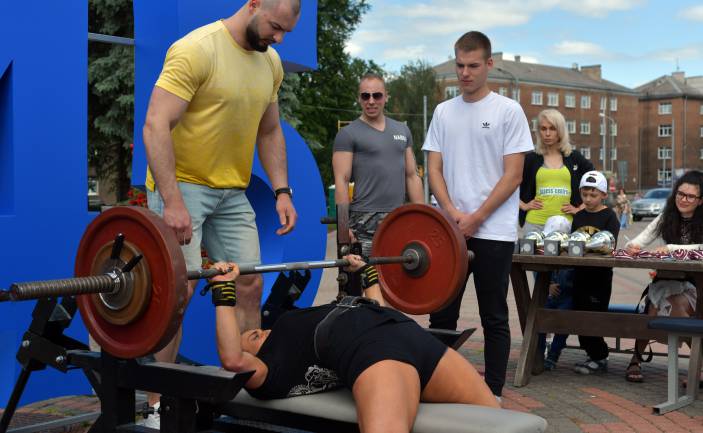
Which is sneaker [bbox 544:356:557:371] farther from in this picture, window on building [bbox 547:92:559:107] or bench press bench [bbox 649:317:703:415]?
window on building [bbox 547:92:559:107]

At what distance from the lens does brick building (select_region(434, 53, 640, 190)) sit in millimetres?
86875

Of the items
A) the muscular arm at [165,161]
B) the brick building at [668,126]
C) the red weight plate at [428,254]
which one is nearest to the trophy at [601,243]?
the red weight plate at [428,254]

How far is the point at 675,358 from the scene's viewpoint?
5543mm

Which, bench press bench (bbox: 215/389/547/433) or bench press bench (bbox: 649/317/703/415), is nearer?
bench press bench (bbox: 215/389/547/433)

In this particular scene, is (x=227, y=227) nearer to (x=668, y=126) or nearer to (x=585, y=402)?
(x=585, y=402)

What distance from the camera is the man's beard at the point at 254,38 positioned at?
3.99m

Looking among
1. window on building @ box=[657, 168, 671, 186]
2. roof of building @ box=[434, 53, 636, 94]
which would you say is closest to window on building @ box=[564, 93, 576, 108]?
roof of building @ box=[434, 53, 636, 94]

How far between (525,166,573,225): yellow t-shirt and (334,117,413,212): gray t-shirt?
118cm

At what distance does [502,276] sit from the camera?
5.14 metres

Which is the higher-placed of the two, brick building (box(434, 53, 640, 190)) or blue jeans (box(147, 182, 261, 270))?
brick building (box(434, 53, 640, 190))

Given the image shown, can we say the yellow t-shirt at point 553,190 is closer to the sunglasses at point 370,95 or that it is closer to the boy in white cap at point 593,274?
the boy in white cap at point 593,274

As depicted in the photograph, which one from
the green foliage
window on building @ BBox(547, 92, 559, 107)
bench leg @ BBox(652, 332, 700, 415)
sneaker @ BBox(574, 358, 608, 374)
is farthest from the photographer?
window on building @ BBox(547, 92, 559, 107)

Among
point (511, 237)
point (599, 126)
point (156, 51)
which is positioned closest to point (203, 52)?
point (156, 51)

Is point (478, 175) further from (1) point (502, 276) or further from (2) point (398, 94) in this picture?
(2) point (398, 94)
